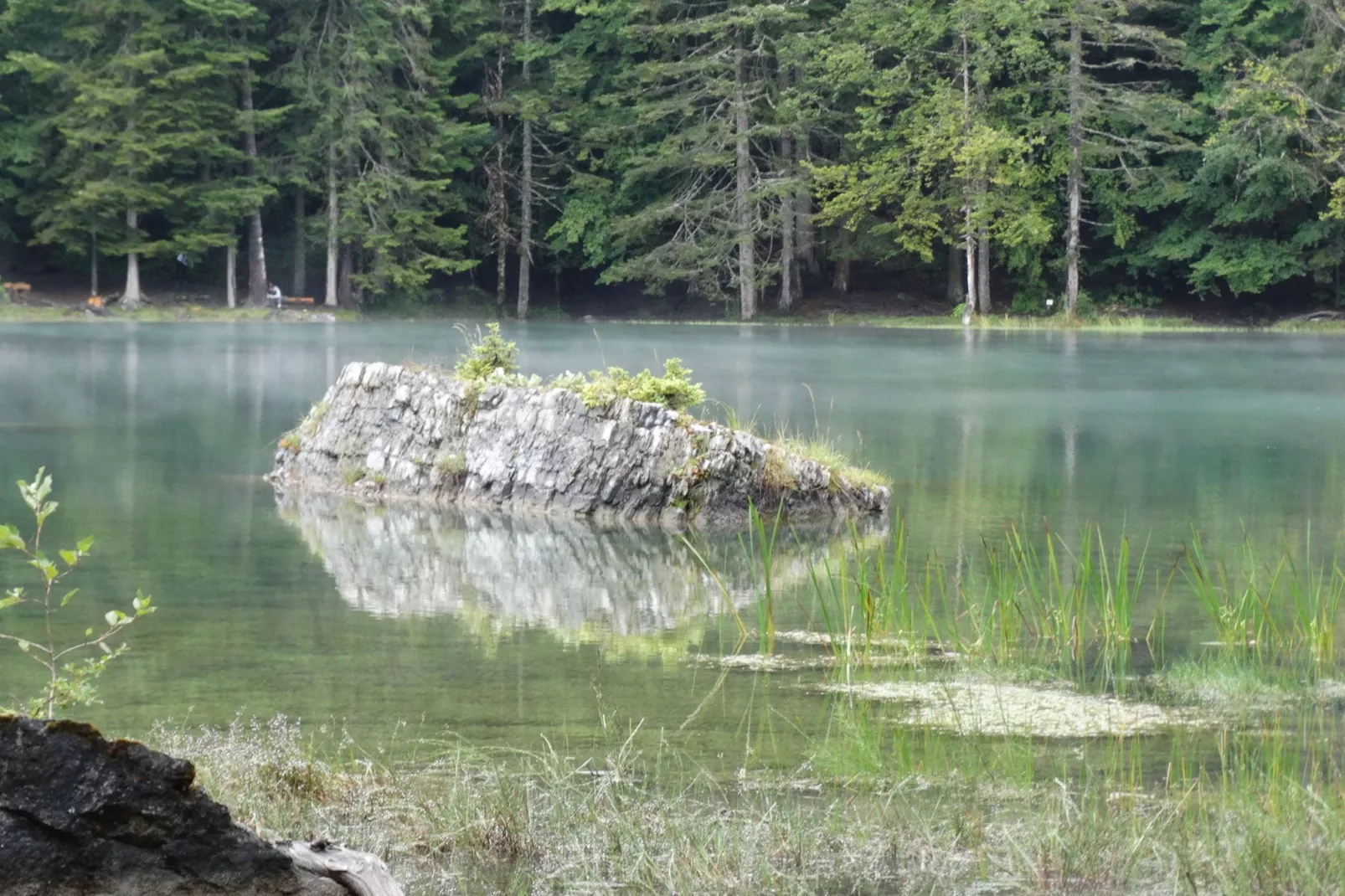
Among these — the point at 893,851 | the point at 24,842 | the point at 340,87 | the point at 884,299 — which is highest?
the point at 340,87

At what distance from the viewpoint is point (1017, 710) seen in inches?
249

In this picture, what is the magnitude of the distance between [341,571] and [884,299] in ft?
127

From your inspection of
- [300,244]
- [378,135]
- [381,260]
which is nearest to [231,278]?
[300,244]

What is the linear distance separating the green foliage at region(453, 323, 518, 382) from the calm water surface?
57.8 inches

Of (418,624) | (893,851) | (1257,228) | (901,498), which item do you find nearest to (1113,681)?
(893,851)

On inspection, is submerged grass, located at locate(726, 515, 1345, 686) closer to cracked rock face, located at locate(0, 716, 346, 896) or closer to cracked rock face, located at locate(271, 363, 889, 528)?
cracked rock face, located at locate(271, 363, 889, 528)

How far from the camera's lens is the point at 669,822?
4.58m

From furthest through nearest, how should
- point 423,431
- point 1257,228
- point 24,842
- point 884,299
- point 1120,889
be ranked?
point 884,299 → point 1257,228 → point 423,431 → point 1120,889 → point 24,842

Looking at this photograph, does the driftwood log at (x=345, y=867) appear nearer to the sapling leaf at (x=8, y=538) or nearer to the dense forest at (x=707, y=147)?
the sapling leaf at (x=8, y=538)

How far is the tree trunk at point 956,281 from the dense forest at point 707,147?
0.11 metres

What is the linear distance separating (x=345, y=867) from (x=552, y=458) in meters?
9.29

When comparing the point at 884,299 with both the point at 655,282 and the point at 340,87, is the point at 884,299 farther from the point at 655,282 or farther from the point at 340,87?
the point at 340,87

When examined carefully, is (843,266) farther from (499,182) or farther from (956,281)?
(499,182)

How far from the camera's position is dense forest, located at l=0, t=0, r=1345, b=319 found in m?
43.0
